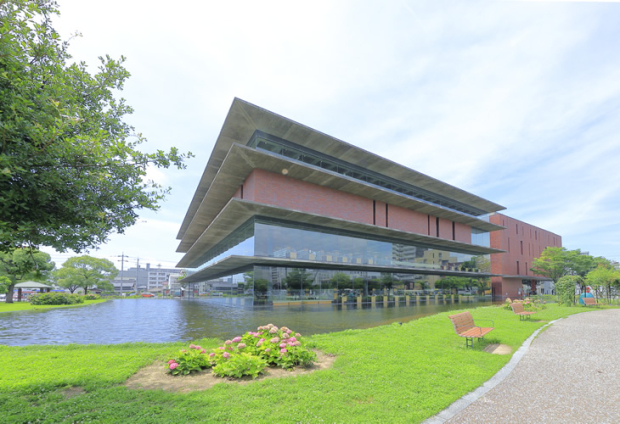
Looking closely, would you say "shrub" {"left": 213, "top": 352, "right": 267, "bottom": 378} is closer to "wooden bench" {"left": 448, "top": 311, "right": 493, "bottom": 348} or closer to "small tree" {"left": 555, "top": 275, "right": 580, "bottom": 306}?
"wooden bench" {"left": 448, "top": 311, "right": 493, "bottom": 348}

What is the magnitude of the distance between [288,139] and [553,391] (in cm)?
2098

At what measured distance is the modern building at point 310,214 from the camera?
2241 centimetres

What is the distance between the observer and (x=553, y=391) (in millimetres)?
5516

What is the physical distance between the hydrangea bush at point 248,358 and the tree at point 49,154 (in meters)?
3.07

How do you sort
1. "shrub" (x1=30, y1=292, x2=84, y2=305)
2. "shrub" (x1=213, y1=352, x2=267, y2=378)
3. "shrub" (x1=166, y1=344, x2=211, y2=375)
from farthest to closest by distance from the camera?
"shrub" (x1=30, y1=292, x2=84, y2=305) → "shrub" (x1=166, y1=344, x2=211, y2=375) → "shrub" (x1=213, y1=352, x2=267, y2=378)

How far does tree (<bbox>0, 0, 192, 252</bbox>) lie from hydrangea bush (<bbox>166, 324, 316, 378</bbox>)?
307 cm

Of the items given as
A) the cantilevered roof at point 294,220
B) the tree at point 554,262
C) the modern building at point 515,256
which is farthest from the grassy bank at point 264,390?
the tree at point 554,262

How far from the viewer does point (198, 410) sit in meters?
4.38

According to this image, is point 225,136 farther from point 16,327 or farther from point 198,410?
point 198,410

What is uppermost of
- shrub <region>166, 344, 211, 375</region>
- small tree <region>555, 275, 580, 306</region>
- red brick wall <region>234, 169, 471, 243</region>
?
red brick wall <region>234, 169, 471, 243</region>

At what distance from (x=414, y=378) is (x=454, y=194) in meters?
35.5

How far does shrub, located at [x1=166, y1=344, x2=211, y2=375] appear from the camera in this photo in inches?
240

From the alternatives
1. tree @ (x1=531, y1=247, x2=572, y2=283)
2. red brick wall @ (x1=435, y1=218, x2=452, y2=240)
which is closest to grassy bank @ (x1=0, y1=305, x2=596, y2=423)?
red brick wall @ (x1=435, y1=218, x2=452, y2=240)

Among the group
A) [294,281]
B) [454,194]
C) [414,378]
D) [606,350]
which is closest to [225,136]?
[294,281]
